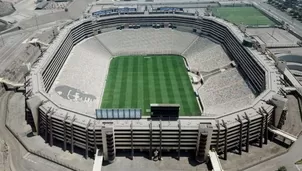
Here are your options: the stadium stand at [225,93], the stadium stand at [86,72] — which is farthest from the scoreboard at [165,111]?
the stadium stand at [86,72]

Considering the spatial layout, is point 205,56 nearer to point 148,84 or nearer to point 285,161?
point 148,84

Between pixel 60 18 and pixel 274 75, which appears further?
pixel 60 18

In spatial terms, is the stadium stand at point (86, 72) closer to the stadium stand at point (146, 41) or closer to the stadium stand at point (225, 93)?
the stadium stand at point (146, 41)

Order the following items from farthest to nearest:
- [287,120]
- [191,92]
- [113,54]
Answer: [113,54]
[191,92]
[287,120]

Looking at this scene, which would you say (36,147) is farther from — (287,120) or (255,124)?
(287,120)

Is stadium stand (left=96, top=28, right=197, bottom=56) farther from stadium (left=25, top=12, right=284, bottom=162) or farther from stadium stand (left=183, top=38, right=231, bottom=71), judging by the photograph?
stadium stand (left=183, top=38, right=231, bottom=71)

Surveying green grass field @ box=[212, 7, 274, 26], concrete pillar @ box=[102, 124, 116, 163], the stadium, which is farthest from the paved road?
green grass field @ box=[212, 7, 274, 26]

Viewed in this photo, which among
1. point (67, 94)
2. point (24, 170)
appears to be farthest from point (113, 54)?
point (24, 170)
